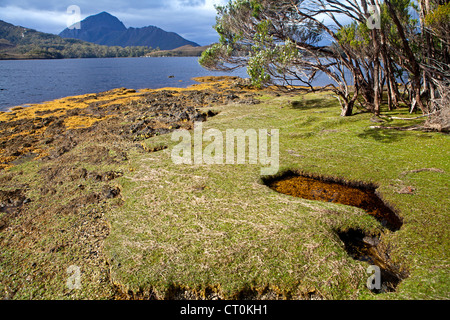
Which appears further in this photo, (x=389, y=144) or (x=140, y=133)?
(x=140, y=133)

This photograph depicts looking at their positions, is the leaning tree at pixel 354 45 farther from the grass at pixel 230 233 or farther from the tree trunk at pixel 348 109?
the grass at pixel 230 233

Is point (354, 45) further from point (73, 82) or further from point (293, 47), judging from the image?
point (73, 82)

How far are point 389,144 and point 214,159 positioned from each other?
9521 millimetres

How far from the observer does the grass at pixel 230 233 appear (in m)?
6.64

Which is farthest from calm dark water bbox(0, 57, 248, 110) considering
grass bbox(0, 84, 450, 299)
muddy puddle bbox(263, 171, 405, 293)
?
muddy puddle bbox(263, 171, 405, 293)

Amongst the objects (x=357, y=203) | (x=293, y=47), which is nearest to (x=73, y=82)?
(x=293, y=47)

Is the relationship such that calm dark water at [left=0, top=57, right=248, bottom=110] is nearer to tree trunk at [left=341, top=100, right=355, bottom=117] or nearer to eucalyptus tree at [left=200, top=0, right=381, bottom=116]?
eucalyptus tree at [left=200, top=0, right=381, bottom=116]

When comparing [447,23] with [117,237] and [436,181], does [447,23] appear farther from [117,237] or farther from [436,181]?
[117,237]

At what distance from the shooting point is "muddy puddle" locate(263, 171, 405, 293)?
720cm

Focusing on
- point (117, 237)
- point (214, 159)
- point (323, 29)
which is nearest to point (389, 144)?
point (214, 159)

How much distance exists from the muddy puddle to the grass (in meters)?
0.27

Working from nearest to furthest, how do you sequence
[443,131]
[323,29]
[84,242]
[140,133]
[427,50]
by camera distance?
[84,242]
[443,131]
[427,50]
[140,133]
[323,29]

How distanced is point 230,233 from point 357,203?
16.9 feet
